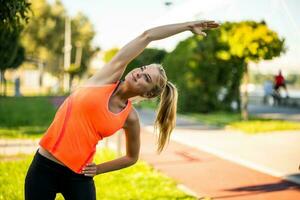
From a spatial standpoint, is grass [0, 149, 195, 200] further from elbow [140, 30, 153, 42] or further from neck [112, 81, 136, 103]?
elbow [140, 30, 153, 42]

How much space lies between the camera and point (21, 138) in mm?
11578

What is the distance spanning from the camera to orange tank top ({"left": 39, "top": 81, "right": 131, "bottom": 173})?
2.60 metres

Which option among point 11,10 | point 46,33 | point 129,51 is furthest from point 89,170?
point 46,33

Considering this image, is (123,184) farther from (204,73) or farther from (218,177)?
(204,73)

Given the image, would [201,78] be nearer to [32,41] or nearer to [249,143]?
[249,143]

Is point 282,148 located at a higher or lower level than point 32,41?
lower

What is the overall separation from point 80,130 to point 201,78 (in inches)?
753

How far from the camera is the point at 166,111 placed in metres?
3.05

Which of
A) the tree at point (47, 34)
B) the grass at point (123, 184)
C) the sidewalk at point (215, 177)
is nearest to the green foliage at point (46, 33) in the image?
the tree at point (47, 34)

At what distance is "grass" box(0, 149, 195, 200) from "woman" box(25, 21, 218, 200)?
3289 millimetres

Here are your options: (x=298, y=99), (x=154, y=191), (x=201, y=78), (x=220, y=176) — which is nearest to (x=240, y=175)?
(x=220, y=176)

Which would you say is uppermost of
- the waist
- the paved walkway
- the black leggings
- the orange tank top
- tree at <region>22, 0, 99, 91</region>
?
tree at <region>22, 0, 99, 91</region>

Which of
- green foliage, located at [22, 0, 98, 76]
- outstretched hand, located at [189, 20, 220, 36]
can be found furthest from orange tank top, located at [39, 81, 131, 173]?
green foliage, located at [22, 0, 98, 76]

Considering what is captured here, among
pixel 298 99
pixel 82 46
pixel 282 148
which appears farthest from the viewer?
pixel 82 46
